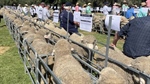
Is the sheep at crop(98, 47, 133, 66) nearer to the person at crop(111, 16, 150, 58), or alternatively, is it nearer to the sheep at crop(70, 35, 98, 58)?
the person at crop(111, 16, 150, 58)

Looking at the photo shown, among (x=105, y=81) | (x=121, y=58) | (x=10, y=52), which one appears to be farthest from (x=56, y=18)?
(x=105, y=81)

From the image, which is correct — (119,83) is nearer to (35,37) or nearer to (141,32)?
(141,32)

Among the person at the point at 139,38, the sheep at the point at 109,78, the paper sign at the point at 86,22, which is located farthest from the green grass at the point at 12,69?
the sheep at the point at 109,78

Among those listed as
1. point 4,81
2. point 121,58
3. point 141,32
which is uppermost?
point 141,32

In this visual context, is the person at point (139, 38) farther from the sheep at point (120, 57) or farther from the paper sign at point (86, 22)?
the paper sign at point (86, 22)

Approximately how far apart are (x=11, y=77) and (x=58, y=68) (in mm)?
3110

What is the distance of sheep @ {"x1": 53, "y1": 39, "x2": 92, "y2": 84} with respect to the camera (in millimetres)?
3041

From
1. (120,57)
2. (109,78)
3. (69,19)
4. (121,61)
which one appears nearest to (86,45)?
(120,57)

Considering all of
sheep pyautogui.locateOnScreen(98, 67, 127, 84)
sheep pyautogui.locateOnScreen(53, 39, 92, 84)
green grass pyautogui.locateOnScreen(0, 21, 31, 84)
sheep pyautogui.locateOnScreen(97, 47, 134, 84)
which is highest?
sheep pyautogui.locateOnScreen(98, 67, 127, 84)

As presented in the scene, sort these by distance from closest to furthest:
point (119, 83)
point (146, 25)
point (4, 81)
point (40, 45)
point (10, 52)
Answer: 1. point (119, 83)
2. point (146, 25)
3. point (40, 45)
4. point (4, 81)
5. point (10, 52)

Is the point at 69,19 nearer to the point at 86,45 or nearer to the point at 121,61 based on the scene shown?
the point at 86,45

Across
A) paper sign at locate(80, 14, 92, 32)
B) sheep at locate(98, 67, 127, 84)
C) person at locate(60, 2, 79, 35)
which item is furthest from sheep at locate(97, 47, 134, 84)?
person at locate(60, 2, 79, 35)

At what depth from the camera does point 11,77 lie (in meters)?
6.34

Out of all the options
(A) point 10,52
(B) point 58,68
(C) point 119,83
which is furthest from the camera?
(A) point 10,52
